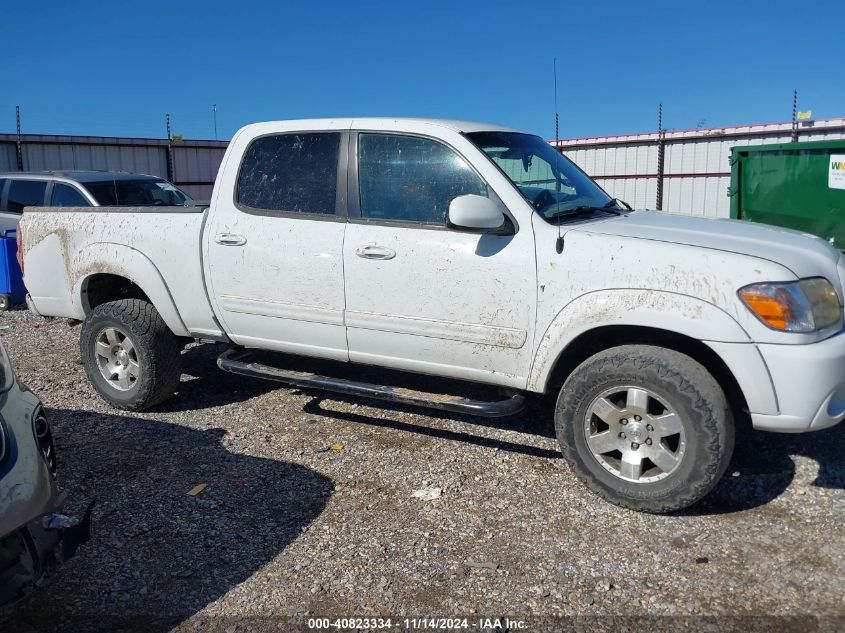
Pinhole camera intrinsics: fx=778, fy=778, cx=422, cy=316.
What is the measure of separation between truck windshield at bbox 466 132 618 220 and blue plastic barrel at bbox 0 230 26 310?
774cm

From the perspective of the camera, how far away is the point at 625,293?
3.82 m

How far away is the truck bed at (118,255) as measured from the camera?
5156 millimetres

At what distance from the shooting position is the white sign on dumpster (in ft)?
29.4

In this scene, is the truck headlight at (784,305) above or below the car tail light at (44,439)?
above

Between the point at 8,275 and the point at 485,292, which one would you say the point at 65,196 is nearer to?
the point at 8,275

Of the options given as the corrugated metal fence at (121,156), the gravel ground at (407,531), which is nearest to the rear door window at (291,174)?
the gravel ground at (407,531)

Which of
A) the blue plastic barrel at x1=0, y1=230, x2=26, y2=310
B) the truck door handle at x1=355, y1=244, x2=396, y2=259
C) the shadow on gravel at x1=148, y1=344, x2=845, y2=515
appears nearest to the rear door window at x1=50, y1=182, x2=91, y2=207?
the blue plastic barrel at x1=0, y1=230, x2=26, y2=310

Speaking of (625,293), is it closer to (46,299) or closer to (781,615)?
(781,615)

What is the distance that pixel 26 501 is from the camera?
2.79 meters

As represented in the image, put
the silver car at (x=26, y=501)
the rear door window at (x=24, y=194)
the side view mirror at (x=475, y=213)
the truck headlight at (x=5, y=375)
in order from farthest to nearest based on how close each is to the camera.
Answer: the rear door window at (x=24, y=194)
the side view mirror at (x=475, y=213)
the truck headlight at (x=5, y=375)
the silver car at (x=26, y=501)

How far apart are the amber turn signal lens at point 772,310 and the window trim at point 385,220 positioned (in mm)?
1244

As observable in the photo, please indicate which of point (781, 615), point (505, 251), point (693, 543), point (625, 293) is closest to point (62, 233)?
point (505, 251)

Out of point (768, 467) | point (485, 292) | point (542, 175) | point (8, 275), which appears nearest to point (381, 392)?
point (485, 292)

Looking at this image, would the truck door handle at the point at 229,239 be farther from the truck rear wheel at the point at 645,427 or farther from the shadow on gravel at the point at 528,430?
the truck rear wheel at the point at 645,427
